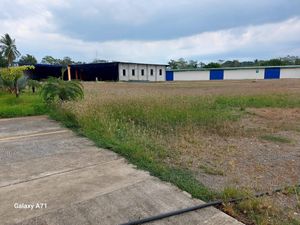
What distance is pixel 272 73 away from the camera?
61594 millimetres

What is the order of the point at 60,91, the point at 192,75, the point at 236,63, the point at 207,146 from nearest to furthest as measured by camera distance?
the point at 207,146 → the point at 60,91 → the point at 192,75 → the point at 236,63

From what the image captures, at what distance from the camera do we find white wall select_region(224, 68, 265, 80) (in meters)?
62.8

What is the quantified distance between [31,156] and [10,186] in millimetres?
1325

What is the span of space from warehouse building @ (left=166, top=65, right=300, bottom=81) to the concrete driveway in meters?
64.3

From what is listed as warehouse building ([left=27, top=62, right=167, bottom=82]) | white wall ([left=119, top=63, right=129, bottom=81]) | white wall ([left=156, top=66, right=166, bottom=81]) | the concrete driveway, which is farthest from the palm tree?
the concrete driveway

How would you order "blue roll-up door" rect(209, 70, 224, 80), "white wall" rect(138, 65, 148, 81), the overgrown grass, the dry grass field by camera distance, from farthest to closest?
"blue roll-up door" rect(209, 70, 224, 80), "white wall" rect(138, 65, 148, 81), the overgrown grass, the dry grass field

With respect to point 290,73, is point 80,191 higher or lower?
lower

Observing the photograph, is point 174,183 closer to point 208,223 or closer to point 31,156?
point 208,223

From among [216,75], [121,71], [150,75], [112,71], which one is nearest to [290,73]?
[216,75]

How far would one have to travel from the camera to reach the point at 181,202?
3.17m

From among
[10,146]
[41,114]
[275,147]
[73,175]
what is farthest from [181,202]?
[41,114]

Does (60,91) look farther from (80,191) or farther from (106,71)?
(106,71)

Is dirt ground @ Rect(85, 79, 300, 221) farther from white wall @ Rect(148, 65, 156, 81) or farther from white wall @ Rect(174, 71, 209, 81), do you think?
white wall @ Rect(174, 71, 209, 81)

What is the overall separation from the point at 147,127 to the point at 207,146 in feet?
6.32
